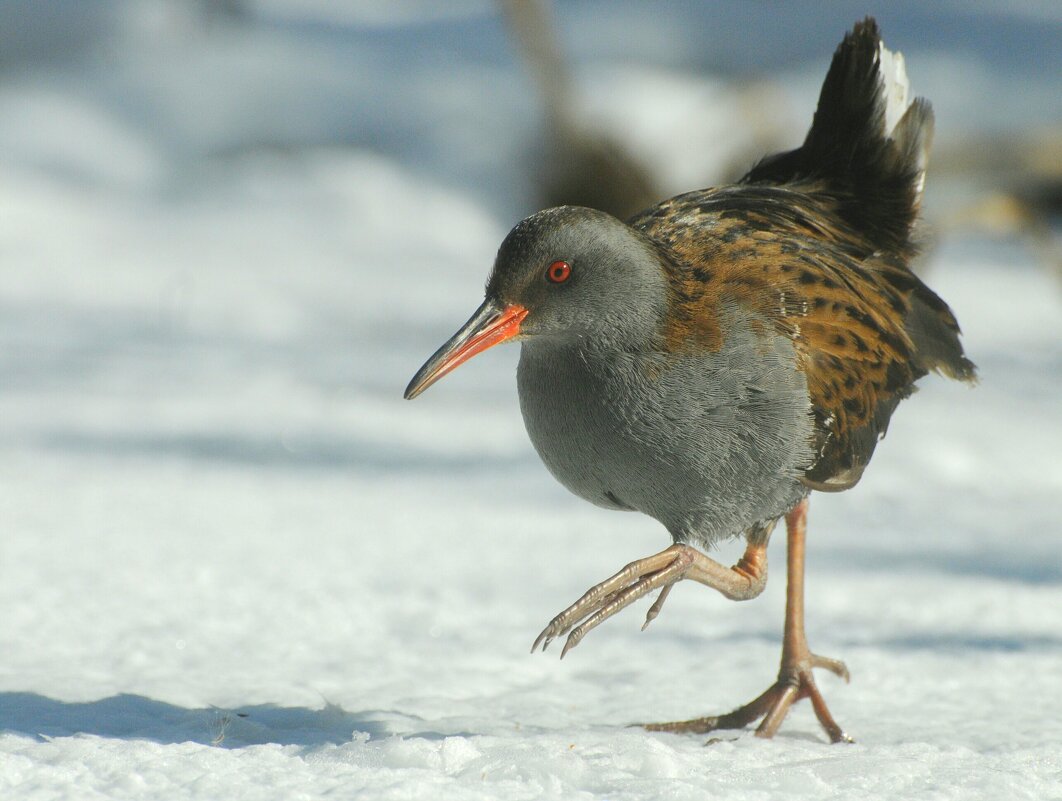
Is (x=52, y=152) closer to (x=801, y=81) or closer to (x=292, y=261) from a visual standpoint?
(x=292, y=261)

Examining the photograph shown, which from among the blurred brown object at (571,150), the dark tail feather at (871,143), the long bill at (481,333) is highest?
the blurred brown object at (571,150)

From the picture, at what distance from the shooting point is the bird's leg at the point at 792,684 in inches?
146

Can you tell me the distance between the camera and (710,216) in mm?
3715

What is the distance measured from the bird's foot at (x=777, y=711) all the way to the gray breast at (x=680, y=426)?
0.58m

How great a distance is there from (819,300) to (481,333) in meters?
0.86

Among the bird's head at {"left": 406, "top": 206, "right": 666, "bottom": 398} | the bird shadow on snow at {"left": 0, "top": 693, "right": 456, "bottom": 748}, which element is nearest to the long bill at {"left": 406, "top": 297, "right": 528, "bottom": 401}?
the bird's head at {"left": 406, "top": 206, "right": 666, "bottom": 398}

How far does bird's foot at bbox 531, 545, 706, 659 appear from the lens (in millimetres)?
3127

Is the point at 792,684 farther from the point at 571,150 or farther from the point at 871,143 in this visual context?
the point at 571,150

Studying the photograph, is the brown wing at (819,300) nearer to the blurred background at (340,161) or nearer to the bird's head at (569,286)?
the bird's head at (569,286)

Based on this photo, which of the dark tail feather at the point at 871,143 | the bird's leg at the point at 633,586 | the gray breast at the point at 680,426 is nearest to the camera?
the bird's leg at the point at 633,586

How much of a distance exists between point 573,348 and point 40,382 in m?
4.63

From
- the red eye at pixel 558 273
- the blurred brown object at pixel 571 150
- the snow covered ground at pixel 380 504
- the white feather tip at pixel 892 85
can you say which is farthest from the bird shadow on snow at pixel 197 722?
the blurred brown object at pixel 571 150

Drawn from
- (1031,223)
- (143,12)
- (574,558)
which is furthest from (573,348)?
(143,12)

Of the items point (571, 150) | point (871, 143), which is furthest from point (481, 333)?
point (571, 150)
